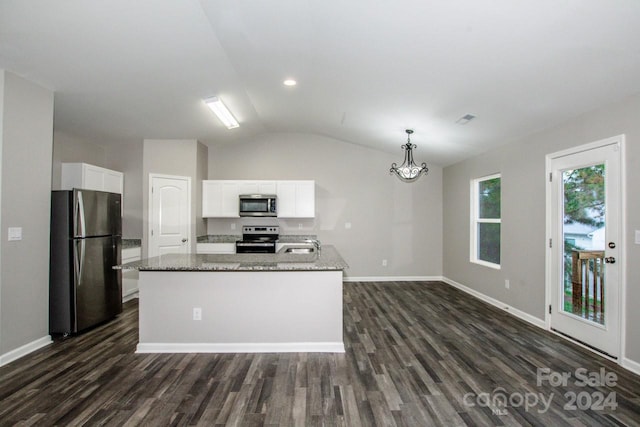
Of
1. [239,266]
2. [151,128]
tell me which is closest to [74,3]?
[239,266]

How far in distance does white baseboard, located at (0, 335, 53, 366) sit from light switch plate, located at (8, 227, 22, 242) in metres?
0.99

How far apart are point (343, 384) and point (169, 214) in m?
4.09

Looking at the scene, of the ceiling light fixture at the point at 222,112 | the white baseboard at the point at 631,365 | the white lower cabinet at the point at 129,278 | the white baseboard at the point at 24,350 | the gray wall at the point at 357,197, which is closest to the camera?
the white baseboard at the point at 631,365

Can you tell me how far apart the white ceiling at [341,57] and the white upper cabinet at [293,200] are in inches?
68.6

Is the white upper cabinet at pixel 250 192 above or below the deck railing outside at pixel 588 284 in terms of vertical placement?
above

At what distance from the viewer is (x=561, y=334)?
3342mm

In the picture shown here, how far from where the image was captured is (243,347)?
117 inches

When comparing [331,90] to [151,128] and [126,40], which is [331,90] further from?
[151,128]

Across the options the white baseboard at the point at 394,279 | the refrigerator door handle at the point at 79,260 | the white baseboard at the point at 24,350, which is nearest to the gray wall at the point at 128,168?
the refrigerator door handle at the point at 79,260

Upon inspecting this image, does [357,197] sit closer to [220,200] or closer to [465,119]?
[220,200]

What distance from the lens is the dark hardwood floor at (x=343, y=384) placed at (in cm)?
200

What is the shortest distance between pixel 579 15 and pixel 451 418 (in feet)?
8.45

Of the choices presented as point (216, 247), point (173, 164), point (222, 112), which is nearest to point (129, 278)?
point (216, 247)

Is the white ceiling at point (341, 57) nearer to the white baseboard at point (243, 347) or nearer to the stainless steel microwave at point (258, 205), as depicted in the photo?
the stainless steel microwave at point (258, 205)
